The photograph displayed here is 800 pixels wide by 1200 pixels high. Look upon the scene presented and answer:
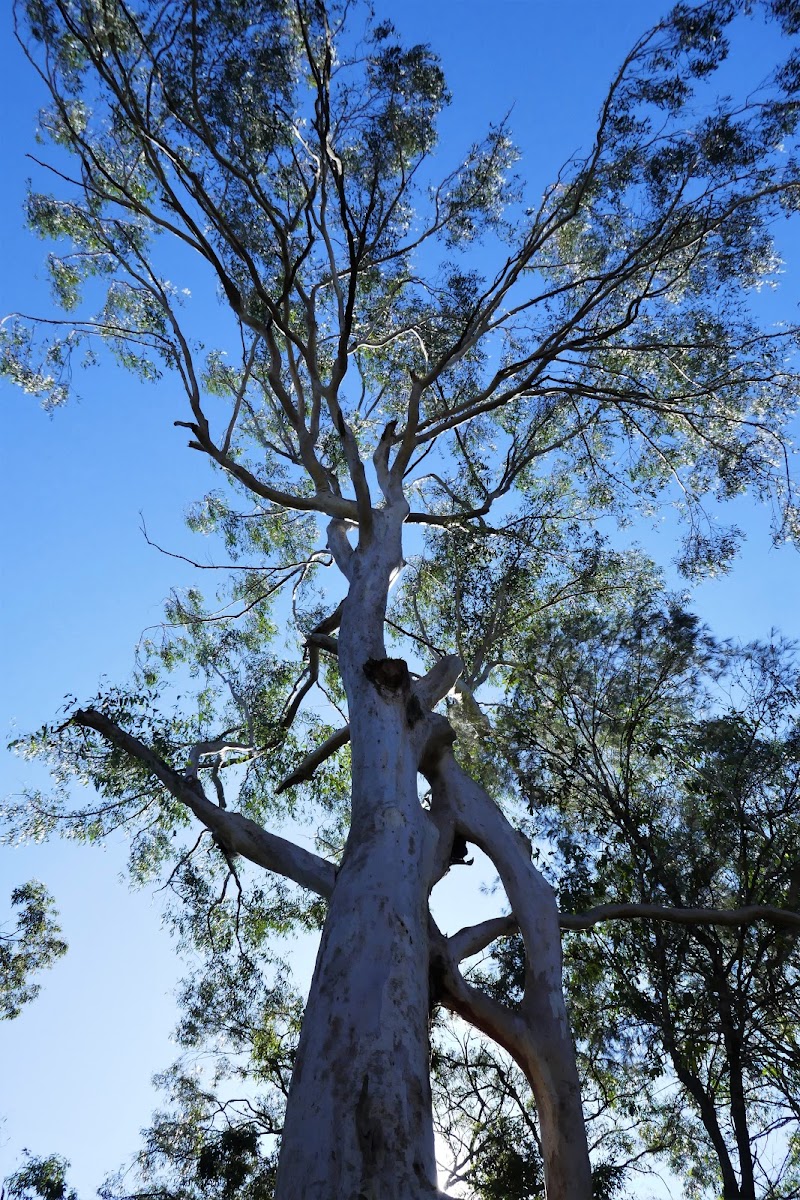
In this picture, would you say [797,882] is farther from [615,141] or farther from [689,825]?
[615,141]

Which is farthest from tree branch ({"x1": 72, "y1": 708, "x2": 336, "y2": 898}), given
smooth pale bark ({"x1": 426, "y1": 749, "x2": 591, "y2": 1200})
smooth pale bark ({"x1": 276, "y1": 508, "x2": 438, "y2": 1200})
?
smooth pale bark ({"x1": 426, "y1": 749, "x2": 591, "y2": 1200})

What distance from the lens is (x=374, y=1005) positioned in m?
2.63

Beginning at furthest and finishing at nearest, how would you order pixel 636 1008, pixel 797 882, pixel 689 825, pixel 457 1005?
pixel 689 825, pixel 636 1008, pixel 797 882, pixel 457 1005

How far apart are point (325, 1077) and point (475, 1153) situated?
3980mm

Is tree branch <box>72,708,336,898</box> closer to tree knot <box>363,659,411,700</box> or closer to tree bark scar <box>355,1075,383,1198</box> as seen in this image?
tree knot <box>363,659,411,700</box>

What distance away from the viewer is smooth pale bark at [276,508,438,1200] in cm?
223

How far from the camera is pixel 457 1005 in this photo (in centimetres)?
338

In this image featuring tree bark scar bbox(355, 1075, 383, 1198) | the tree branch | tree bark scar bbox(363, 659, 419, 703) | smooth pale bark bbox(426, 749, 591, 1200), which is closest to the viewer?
tree bark scar bbox(355, 1075, 383, 1198)

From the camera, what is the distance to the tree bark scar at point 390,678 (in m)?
4.21

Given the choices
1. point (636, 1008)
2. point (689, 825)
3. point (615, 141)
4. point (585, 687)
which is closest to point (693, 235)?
point (615, 141)

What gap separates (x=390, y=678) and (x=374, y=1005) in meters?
1.82

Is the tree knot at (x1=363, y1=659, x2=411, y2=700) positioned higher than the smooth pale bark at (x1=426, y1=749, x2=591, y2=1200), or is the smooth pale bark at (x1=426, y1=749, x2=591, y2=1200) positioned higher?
the tree knot at (x1=363, y1=659, x2=411, y2=700)

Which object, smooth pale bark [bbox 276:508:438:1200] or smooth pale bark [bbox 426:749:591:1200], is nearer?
smooth pale bark [bbox 276:508:438:1200]

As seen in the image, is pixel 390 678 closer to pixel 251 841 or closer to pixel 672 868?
pixel 251 841
